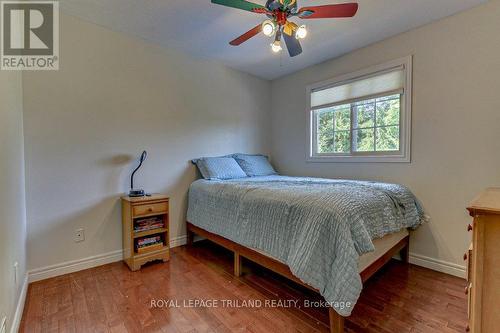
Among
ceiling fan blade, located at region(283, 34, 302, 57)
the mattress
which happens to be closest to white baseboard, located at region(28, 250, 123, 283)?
the mattress

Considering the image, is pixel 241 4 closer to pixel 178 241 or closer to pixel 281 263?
pixel 281 263

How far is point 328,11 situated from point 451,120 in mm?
1581

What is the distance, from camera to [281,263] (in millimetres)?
1738

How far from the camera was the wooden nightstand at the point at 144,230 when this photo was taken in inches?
89.3

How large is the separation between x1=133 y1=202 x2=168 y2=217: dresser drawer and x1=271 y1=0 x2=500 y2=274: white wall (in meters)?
2.38

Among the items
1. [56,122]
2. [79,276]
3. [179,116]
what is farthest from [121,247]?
[179,116]

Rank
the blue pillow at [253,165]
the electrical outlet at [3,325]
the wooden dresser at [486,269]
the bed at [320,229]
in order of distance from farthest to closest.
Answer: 1. the blue pillow at [253,165]
2. the bed at [320,229]
3. the electrical outlet at [3,325]
4. the wooden dresser at [486,269]

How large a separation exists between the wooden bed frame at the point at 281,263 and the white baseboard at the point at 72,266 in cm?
87

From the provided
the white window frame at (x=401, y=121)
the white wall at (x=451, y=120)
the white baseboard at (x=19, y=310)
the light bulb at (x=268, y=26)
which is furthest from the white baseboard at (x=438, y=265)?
the white baseboard at (x=19, y=310)

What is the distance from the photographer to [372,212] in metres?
1.65

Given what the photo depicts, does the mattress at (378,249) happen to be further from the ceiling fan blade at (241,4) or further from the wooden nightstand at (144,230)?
the ceiling fan blade at (241,4)

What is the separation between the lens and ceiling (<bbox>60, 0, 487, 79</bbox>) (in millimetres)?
2012

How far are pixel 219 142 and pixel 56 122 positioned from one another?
5.85 ft

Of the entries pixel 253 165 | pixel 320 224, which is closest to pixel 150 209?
pixel 253 165
